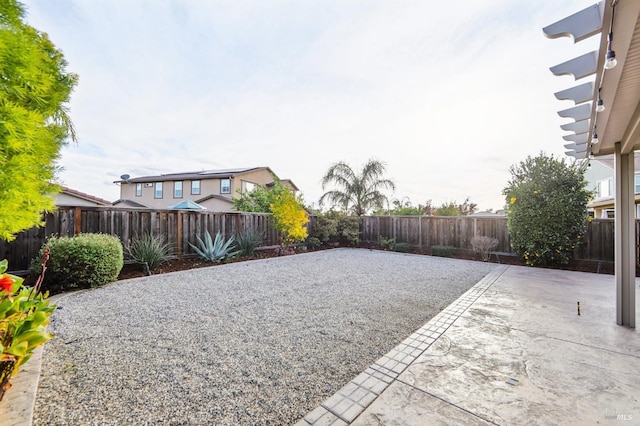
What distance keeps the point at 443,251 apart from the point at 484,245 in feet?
4.76

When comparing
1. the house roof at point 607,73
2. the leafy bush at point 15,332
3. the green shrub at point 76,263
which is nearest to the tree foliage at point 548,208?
the house roof at point 607,73

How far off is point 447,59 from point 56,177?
26.3ft

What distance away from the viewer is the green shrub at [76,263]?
416 centimetres

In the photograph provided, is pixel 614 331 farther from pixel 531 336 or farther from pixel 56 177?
pixel 56 177

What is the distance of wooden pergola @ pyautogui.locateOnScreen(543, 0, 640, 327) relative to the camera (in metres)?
1.57

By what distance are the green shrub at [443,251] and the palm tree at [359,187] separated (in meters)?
4.41

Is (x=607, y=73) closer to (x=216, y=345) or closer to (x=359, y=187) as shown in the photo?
(x=216, y=345)

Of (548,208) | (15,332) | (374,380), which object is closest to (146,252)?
(15,332)

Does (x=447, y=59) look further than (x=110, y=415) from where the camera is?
Yes

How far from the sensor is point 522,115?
649 cm

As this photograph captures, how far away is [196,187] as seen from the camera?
20.5 meters

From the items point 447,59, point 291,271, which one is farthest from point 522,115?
point 291,271

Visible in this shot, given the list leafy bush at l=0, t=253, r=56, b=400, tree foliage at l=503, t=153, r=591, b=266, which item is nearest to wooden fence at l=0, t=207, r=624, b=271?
tree foliage at l=503, t=153, r=591, b=266

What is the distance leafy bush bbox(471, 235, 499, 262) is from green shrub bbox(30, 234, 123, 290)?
1004 cm
